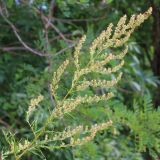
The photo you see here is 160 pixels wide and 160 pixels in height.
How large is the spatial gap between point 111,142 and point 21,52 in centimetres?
62

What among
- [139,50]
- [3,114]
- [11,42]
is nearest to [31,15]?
[11,42]

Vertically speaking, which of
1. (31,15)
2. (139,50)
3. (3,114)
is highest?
(31,15)

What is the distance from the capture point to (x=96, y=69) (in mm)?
914

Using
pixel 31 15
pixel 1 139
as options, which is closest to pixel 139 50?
pixel 31 15

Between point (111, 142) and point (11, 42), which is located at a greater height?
point (11, 42)

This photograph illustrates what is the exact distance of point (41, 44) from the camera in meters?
1.85

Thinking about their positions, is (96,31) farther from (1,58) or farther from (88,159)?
(88,159)

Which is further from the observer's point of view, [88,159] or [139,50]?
[139,50]

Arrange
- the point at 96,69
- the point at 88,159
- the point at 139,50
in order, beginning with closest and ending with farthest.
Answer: the point at 96,69
the point at 88,159
the point at 139,50

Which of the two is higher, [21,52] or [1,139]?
[21,52]

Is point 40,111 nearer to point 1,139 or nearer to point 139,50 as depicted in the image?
point 1,139

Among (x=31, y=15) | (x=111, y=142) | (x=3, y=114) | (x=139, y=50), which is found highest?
(x=31, y=15)

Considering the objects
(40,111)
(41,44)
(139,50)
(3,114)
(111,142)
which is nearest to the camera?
(41,44)

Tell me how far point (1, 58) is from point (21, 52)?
0.11 m
